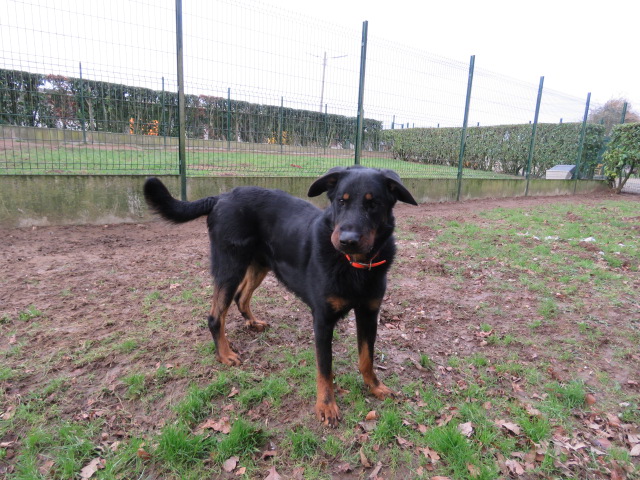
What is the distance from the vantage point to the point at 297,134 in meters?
8.31

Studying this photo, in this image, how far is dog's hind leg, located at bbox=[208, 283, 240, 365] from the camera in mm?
2879

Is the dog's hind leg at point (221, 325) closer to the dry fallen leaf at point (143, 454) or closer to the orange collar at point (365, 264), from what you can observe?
the dry fallen leaf at point (143, 454)

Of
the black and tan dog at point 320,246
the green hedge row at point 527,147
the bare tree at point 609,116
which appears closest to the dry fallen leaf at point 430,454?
the black and tan dog at point 320,246

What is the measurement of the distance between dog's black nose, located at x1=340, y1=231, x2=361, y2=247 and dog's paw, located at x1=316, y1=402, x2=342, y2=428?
3.64ft

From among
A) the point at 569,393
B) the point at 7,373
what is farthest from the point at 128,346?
the point at 569,393

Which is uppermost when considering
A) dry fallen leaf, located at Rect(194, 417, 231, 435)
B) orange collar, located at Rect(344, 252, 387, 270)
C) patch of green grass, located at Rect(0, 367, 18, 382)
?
orange collar, located at Rect(344, 252, 387, 270)

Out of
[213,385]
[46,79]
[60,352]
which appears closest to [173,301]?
[60,352]

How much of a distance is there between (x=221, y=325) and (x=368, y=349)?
120 centimetres

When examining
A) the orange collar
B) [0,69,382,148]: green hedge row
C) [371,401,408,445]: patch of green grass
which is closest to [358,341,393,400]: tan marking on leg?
[371,401,408,445]: patch of green grass

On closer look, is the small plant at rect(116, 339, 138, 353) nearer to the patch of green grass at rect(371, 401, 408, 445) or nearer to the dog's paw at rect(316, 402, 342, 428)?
the dog's paw at rect(316, 402, 342, 428)

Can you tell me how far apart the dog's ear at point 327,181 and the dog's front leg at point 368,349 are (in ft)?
2.90

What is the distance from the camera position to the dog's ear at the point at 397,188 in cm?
234

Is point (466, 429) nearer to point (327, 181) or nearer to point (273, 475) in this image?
point (273, 475)

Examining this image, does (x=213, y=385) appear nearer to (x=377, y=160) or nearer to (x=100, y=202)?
(x=100, y=202)
